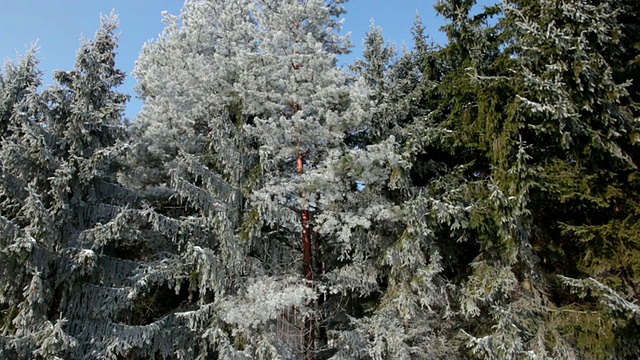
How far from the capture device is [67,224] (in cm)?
775

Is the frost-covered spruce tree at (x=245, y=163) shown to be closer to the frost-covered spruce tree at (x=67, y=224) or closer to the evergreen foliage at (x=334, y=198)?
the evergreen foliage at (x=334, y=198)

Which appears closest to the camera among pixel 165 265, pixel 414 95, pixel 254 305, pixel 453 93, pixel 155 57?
pixel 254 305

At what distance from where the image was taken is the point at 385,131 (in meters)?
10.1

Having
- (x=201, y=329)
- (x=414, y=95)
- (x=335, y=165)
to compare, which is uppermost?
(x=414, y=95)

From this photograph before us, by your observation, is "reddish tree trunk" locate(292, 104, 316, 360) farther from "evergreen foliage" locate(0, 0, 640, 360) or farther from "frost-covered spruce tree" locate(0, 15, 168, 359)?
"frost-covered spruce tree" locate(0, 15, 168, 359)

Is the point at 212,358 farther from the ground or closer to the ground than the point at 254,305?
closer to the ground

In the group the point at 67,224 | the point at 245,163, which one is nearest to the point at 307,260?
the point at 245,163

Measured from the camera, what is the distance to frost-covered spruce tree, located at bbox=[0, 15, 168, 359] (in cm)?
674

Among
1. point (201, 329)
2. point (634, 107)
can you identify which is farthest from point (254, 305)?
point (634, 107)

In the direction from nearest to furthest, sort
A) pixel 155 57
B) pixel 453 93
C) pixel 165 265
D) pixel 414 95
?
1. pixel 165 265
2. pixel 453 93
3. pixel 414 95
4. pixel 155 57

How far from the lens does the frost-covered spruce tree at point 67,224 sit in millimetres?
6742

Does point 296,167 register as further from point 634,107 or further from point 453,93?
point 634,107

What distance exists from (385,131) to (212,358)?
625 centimetres

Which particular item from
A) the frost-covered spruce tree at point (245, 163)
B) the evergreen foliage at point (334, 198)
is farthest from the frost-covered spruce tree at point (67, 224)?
the frost-covered spruce tree at point (245, 163)
